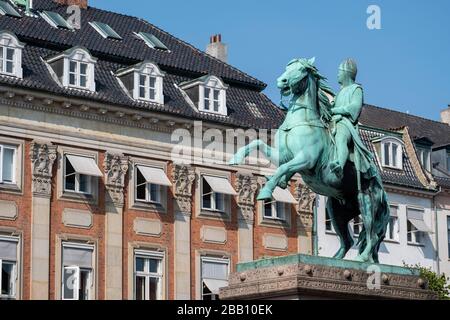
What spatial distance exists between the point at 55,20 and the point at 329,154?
29904 mm

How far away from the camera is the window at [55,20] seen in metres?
53.1

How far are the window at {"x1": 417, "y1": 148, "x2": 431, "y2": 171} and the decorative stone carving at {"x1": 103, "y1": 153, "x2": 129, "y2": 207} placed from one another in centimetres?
1805

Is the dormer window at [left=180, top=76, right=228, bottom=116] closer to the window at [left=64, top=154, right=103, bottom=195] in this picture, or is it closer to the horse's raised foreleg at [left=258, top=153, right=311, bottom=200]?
the window at [left=64, top=154, right=103, bottom=195]

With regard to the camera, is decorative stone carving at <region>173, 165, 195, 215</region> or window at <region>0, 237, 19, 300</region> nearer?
window at <region>0, 237, 19, 300</region>

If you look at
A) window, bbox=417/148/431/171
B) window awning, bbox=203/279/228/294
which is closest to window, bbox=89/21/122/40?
window awning, bbox=203/279/228/294

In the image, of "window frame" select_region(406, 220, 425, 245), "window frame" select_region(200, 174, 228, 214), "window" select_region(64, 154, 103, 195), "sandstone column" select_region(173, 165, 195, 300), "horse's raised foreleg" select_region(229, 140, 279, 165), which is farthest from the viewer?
"window frame" select_region(406, 220, 425, 245)

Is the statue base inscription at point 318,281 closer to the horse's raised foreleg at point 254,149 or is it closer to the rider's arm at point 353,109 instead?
the horse's raised foreleg at point 254,149

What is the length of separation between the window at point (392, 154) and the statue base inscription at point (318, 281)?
121ft

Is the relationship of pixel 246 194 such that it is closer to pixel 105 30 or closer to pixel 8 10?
pixel 105 30

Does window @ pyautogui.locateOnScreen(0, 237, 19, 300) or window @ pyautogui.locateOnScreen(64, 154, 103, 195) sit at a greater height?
window @ pyautogui.locateOnScreen(64, 154, 103, 195)

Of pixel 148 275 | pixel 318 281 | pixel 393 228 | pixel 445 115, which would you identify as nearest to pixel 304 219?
pixel 393 228

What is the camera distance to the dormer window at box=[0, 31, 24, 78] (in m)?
48.4

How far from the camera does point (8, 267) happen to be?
156 ft

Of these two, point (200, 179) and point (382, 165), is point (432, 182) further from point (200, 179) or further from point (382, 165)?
point (200, 179)
